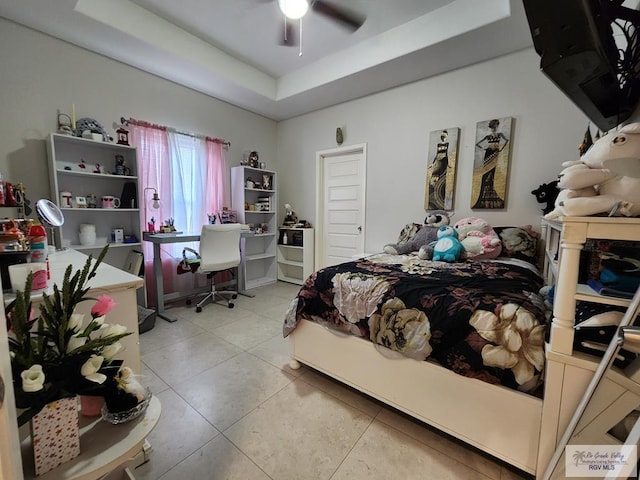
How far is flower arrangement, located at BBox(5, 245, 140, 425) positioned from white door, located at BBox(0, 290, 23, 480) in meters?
0.17

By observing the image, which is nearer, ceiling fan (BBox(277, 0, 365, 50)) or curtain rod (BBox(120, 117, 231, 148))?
ceiling fan (BBox(277, 0, 365, 50))

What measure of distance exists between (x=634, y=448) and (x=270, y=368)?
70.6 inches

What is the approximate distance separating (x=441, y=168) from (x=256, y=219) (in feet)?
9.16

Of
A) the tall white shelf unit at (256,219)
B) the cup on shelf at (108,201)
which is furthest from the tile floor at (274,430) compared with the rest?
the tall white shelf unit at (256,219)

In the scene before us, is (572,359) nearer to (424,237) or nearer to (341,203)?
(424,237)

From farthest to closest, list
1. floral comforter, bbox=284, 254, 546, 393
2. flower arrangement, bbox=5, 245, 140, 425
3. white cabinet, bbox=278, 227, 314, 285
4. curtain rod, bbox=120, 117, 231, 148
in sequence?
white cabinet, bbox=278, 227, 314, 285, curtain rod, bbox=120, 117, 231, 148, floral comforter, bbox=284, 254, 546, 393, flower arrangement, bbox=5, 245, 140, 425

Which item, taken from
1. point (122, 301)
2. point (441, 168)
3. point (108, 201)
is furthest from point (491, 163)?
point (108, 201)

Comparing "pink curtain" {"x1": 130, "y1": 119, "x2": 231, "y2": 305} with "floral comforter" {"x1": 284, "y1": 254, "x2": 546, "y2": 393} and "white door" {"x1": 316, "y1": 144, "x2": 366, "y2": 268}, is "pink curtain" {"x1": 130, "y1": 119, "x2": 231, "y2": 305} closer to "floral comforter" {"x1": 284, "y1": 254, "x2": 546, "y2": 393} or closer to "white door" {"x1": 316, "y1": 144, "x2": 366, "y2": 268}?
"white door" {"x1": 316, "y1": 144, "x2": 366, "y2": 268}

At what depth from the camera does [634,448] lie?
0.75 m

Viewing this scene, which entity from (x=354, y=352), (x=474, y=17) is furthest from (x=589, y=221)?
(x=474, y=17)

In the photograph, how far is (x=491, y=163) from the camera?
9.04 ft

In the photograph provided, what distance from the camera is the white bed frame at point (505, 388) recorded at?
960 mm

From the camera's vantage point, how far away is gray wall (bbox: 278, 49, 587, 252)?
2510 mm

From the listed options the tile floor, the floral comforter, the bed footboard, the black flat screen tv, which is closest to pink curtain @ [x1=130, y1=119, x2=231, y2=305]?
the tile floor
